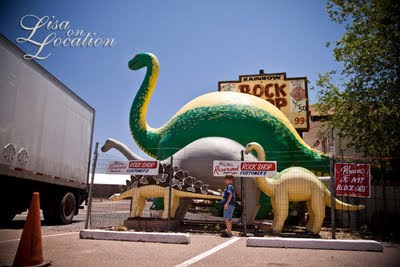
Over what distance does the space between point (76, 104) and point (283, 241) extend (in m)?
7.35

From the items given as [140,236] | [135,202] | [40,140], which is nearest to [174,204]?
[135,202]

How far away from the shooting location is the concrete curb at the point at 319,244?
19.3 ft

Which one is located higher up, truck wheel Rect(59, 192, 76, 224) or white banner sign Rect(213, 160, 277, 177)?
white banner sign Rect(213, 160, 277, 177)

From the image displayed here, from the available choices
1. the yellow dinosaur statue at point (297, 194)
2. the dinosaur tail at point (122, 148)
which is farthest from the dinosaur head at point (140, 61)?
the yellow dinosaur statue at point (297, 194)

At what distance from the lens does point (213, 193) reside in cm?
888

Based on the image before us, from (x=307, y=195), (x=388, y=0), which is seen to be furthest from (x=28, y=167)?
(x=388, y=0)

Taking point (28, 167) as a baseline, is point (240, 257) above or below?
below

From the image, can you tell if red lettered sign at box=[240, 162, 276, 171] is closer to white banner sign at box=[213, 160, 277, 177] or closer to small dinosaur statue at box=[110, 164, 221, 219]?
white banner sign at box=[213, 160, 277, 177]

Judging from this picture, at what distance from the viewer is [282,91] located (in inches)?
832

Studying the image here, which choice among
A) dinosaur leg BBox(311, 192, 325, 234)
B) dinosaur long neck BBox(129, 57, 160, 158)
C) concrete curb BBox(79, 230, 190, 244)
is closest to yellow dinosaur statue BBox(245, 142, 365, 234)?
dinosaur leg BBox(311, 192, 325, 234)

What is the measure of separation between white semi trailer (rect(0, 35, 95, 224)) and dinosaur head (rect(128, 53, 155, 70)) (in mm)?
2839

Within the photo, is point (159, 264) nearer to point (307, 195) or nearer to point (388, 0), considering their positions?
point (307, 195)

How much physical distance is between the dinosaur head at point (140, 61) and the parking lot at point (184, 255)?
8194mm

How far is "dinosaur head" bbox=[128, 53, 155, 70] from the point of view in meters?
13.2
